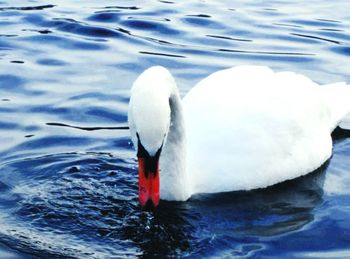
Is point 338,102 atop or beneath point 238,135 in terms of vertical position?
beneath

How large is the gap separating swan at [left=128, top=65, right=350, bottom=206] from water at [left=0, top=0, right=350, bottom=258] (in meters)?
0.18

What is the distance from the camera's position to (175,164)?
9.25m

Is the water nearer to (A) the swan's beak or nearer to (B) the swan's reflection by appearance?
(B) the swan's reflection

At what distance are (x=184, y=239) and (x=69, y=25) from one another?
27.1 ft

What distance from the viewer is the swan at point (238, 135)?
30.3 ft

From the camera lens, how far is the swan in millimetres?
9250

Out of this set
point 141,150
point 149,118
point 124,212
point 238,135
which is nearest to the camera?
point 149,118

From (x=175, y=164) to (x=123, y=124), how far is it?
7.54 feet

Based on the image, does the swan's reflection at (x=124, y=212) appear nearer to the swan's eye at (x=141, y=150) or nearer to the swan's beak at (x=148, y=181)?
the swan's beak at (x=148, y=181)

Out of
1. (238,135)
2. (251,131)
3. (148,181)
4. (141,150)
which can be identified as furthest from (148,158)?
(251,131)

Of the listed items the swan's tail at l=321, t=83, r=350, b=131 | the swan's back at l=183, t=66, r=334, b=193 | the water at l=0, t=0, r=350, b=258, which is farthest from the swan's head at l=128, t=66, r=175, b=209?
the swan's tail at l=321, t=83, r=350, b=131

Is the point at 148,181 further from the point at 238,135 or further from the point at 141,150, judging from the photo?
the point at 238,135

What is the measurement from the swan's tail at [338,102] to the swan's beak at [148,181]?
3.45 meters

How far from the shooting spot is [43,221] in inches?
342
